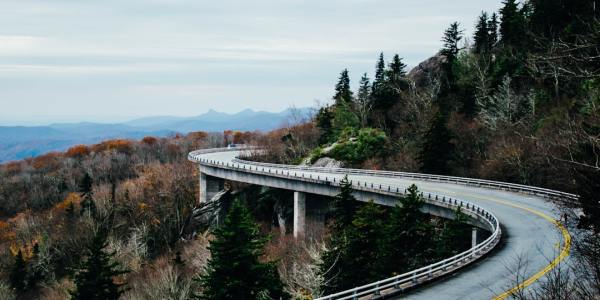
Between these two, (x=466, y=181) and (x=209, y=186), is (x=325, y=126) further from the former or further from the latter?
(x=466, y=181)

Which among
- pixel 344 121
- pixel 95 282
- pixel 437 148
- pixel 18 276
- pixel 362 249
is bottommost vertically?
pixel 18 276

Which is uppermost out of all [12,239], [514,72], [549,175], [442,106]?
[514,72]

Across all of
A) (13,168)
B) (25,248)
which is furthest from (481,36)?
(13,168)

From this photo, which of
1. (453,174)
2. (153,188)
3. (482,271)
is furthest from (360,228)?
(153,188)

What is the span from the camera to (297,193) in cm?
5984

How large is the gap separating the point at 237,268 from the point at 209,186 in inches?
2161

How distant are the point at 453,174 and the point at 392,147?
12.6 meters

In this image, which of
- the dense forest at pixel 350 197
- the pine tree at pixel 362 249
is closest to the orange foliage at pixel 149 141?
the dense forest at pixel 350 197

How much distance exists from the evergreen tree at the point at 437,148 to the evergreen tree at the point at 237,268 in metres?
35.1

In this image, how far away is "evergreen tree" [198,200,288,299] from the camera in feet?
Result: 84.0

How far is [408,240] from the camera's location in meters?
28.7

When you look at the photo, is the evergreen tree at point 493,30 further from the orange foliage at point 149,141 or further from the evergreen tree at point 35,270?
the orange foliage at point 149,141

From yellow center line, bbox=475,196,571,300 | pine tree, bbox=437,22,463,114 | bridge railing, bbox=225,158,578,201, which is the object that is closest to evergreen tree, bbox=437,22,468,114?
pine tree, bbox=437,22,463,114

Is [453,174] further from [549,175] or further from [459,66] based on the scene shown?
[459,66]
